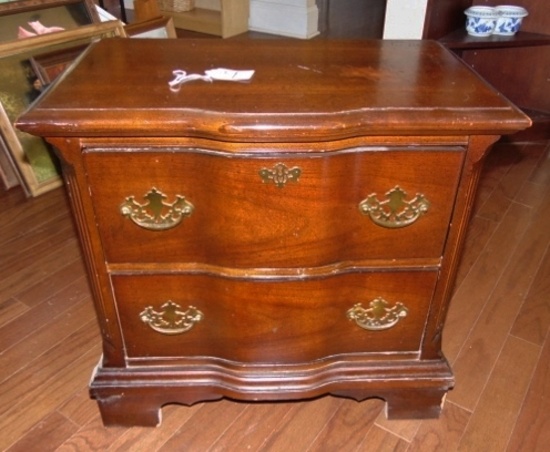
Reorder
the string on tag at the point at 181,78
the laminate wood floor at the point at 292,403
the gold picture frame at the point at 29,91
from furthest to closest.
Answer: the gold picture frame at the point at 29,91
the laminate wood floor at the point at 292,403
the string on tag at the point at 181,78

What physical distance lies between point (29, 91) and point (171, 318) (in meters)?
1.37

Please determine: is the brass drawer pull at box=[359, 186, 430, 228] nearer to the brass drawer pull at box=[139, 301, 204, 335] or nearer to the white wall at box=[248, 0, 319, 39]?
the brass drawer pull at box=[139, 301, 204, 335]

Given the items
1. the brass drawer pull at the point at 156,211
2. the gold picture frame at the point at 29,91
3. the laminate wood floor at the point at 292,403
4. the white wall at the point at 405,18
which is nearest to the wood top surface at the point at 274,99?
the brass drawer pull at the point at 156,211

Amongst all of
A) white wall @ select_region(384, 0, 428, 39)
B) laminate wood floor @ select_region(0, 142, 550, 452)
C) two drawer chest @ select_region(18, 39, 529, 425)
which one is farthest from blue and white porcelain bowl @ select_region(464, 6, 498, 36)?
two drawer chest @ select_region(18, 39, 529, 425)

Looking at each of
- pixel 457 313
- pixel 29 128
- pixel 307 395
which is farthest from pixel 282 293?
pixel 457 313

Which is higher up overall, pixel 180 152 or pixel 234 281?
pixel 180 152

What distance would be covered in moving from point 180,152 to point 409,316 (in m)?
0.58

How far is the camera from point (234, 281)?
101 centimetres

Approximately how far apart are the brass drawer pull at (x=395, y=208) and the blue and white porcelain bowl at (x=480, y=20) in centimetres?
161

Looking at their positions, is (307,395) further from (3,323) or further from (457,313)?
(3,323)

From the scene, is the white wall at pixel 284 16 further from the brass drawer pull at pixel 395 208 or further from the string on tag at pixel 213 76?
the brass drawer pull at pixel 395 208

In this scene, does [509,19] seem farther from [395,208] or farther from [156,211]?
[156,211]

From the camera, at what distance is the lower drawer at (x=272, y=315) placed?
1035 millimetres

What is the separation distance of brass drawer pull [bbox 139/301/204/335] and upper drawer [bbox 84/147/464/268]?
5.0 inches
